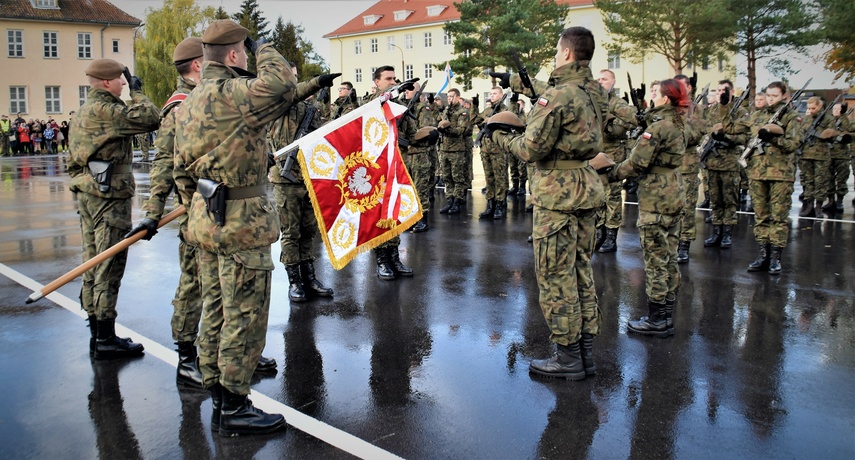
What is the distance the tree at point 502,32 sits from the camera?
Result: 50.0 m

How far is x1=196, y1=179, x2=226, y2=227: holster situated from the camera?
3.99 metres

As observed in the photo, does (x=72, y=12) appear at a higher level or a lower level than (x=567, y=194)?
higher

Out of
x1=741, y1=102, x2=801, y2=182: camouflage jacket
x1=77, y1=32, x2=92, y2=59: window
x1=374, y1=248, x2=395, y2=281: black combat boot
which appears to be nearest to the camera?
x1=374, y1=248, x2=395, y2=281: black combat boot

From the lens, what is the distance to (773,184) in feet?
28.1

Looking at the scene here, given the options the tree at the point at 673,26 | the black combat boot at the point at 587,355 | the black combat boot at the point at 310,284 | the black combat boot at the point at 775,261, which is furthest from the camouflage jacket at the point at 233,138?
the tree at the point at 673,26

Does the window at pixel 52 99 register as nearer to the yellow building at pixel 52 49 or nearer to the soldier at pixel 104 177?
the yellow building at pixel 52 49

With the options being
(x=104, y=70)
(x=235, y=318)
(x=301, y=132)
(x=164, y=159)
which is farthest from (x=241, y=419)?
(x=301, y=132)

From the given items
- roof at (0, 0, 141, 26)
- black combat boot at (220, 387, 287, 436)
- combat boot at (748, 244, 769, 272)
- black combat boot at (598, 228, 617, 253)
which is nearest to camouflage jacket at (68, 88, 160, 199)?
black combat boot at (220, 387, 287, 436)

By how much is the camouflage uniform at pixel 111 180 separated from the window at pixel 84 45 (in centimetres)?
5303

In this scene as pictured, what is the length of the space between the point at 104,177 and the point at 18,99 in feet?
173

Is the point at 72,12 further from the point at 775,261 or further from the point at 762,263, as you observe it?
the point at 775,261

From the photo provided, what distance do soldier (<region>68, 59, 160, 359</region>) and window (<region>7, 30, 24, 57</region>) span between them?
52.9m

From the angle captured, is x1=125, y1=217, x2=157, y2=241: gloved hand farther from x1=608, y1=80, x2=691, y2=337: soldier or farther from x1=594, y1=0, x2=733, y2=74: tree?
x1=594, y1=0, x2=733, y2=74: tree

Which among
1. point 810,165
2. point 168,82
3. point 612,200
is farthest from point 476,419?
point 168,82
